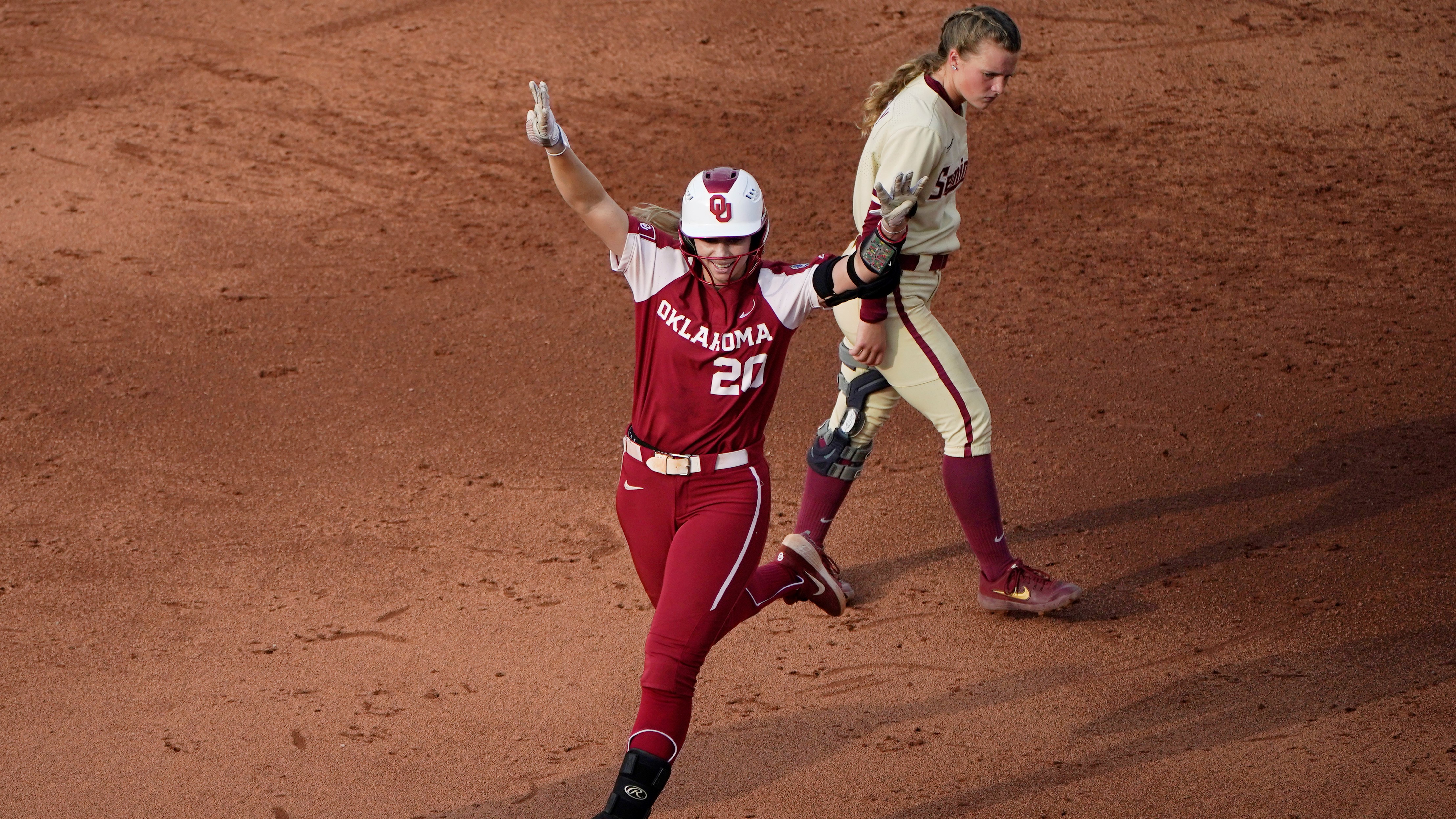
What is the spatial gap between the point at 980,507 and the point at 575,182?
2098 millimetres

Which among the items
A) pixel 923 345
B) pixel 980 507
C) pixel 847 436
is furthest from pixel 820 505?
pixel 923 345

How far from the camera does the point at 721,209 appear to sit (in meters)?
3.88

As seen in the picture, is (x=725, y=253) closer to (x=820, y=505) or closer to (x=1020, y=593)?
(x=820, y=505)

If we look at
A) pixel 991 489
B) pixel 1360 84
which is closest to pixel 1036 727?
pixel 991 489

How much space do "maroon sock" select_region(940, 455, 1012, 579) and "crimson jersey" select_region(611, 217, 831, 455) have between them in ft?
4.21

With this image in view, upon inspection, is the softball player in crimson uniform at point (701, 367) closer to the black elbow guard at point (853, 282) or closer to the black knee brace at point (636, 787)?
the black elbow guard at point (853, 282)

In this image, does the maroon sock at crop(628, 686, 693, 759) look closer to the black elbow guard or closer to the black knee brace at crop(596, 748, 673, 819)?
the black knee brace at crop(596, 748, 673, 819)

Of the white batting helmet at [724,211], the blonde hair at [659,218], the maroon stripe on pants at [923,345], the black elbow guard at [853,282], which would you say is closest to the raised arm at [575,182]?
the blonde hair at [659,218]

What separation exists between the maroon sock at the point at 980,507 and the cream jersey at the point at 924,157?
814mm

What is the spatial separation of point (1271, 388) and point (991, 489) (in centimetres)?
291

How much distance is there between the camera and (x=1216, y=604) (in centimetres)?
548

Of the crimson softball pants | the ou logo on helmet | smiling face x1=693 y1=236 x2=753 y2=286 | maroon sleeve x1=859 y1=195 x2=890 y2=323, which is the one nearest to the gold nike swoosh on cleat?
maroon sleeve x1=859 y1=195 x2=890 y2=323

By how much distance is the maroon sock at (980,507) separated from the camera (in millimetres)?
5133

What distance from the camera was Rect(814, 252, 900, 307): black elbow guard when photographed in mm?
3951
